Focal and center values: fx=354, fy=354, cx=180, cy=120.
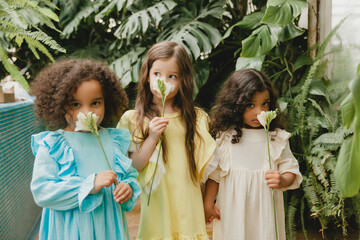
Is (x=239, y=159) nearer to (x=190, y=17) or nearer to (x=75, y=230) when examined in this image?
(x=75, y=230)

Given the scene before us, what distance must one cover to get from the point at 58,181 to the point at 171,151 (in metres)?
0.51

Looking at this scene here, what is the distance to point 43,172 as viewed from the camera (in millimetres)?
1218

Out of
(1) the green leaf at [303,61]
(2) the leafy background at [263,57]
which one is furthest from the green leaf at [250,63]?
(1) the green leaf at [303,61]

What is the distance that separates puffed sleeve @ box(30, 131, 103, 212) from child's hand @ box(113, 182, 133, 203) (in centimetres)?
7

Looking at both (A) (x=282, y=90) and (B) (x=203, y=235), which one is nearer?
(B) (x=203, y=235)

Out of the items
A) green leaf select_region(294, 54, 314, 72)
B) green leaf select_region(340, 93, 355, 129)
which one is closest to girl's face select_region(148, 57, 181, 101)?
green leaf select_region(340, 93, 355, 129)

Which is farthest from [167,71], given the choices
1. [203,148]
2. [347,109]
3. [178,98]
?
[347,109]

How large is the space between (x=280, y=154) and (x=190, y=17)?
6.49ft

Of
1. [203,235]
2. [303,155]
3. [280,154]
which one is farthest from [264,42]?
[203,235]

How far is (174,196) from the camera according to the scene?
1.54 metres

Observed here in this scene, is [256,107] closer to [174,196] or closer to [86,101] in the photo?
[174,196]

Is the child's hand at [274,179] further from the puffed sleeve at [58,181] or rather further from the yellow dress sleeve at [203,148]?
the puffed sleeve at [58,181]

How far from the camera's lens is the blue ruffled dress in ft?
3.93

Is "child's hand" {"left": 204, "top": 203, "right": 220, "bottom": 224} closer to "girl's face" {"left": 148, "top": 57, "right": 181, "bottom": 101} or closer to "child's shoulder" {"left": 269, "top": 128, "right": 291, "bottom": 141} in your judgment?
"child's shoulder" {"left": 269, "top": 128, "right": 291, "bottom": 141}
